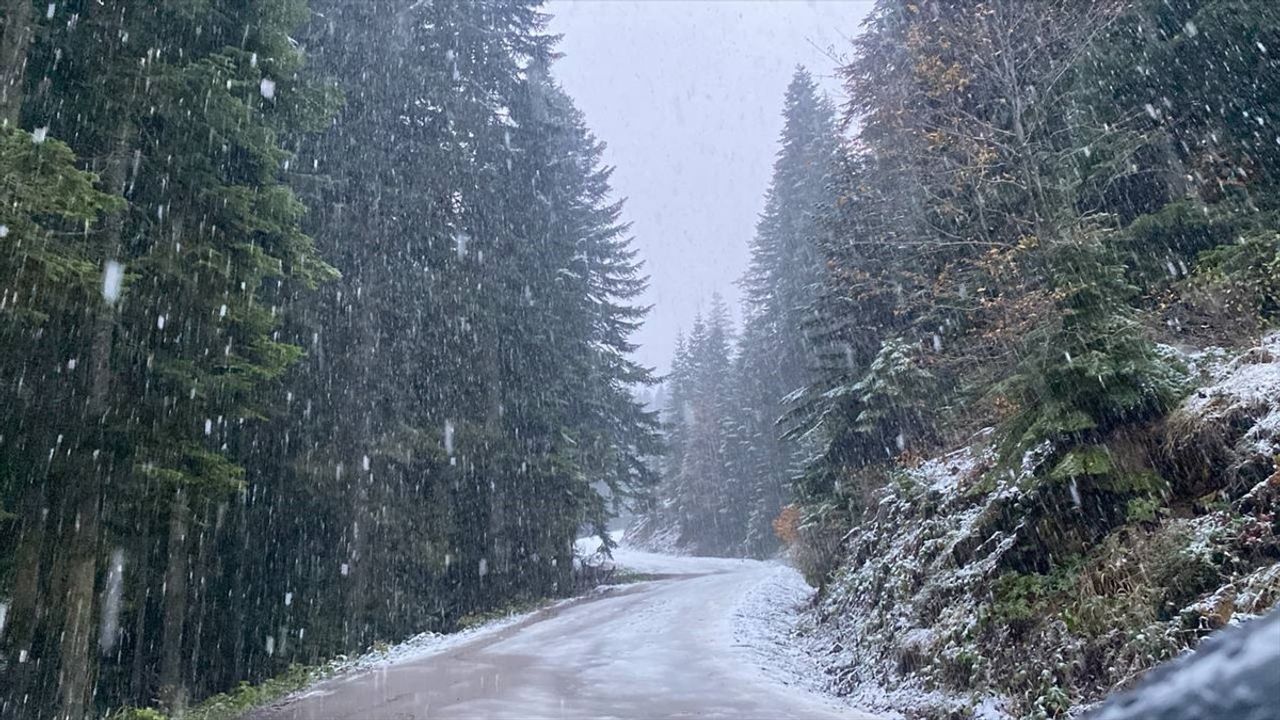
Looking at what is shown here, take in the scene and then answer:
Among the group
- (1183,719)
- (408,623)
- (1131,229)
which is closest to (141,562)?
(408,623)

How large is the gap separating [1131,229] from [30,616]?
15.4 m

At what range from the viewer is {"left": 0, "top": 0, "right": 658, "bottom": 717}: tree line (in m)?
10.1

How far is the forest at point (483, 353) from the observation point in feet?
26.8

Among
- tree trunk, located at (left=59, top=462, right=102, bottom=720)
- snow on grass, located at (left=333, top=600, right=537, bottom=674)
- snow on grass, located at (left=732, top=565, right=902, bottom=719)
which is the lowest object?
snow on grass, located at (left=732, top=565, right=902, bottom=719)

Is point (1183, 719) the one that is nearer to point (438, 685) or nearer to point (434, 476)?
point (438, 685)

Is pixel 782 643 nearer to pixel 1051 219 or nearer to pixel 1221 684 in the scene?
pixel 1051 219

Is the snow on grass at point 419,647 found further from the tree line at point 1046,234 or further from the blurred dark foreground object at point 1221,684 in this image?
the blurred dark foreground object at point 1221,684

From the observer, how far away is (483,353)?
23.1 m

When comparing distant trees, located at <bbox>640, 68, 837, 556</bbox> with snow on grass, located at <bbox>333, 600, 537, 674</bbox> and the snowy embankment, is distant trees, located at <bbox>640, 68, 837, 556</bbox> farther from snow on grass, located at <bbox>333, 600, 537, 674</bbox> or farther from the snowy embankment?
the snowy embankment

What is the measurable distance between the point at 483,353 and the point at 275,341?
8614 mm

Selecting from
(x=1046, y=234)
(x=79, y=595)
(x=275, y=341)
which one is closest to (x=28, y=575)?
(x=79, y=595)

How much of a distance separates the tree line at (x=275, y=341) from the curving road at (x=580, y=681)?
3.20m

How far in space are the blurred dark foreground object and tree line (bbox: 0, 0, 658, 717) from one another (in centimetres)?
969

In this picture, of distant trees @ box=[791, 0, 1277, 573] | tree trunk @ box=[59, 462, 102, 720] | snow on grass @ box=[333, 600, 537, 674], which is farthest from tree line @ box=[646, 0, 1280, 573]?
tree trunk @ box=[59, 462, 102, 720]
